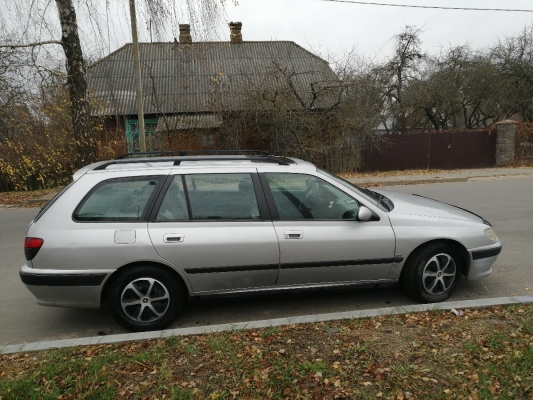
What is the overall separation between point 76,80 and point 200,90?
287 inches

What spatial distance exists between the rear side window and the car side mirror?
76.3 inches

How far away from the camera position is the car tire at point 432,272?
379 centimetres

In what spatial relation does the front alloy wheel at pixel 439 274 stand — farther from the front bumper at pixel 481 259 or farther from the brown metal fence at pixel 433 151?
the brown metal fence at pixel 433 151

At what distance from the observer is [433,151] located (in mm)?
17156

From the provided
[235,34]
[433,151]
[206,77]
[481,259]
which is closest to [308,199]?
[481,259]

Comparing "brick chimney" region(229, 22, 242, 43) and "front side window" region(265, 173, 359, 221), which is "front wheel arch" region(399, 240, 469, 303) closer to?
"front side window" region(265, 173, 359, 221)

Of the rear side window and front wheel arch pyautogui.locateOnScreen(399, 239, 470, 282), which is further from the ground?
the rear side window

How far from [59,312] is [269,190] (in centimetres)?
260

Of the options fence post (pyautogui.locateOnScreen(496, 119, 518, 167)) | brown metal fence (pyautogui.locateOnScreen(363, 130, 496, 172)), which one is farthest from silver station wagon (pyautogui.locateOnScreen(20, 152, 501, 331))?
fence post (pyautogui.locateOnScreen(496, 119, 518, 167))

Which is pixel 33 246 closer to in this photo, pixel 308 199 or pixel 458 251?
pixel 308 199

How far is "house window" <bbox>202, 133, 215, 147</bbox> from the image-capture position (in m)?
15.9

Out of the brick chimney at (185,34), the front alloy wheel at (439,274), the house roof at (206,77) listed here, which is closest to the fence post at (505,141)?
the house roof at (206,77)

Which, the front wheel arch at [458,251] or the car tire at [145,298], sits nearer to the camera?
the car tire at [145,298]

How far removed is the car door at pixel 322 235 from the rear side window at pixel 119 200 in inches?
44.1
